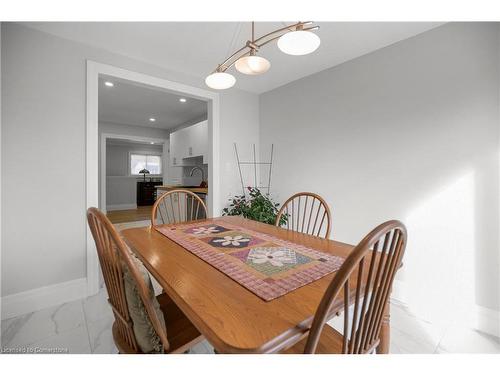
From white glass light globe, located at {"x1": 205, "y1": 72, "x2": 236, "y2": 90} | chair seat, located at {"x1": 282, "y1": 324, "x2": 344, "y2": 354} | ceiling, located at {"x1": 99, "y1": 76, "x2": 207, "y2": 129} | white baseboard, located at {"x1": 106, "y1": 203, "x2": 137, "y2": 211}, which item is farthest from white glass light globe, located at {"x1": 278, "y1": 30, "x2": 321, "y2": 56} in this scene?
white baseboard, located at {"x1": 106, "y1": 203, "x2": 137, "y2": 211}

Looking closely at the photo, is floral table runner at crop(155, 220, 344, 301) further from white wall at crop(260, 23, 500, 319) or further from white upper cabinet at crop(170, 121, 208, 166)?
white upper cabinet at crop(170, 121, 208, 166)

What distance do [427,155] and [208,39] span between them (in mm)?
2113

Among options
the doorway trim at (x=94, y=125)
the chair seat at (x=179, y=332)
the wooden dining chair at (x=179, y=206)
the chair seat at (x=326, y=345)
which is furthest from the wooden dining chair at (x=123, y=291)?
the doorway trim at (x=94, y=125)

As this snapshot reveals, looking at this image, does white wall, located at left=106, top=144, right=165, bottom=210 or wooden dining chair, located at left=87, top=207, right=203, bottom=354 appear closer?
wooden dining chair, located at left=87, top=207, right=203, bottom=354

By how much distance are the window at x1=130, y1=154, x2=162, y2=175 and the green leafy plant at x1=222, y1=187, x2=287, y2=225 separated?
22.3 feet

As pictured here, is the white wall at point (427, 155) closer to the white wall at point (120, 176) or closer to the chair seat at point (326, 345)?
the chair seat at point (326, 345)

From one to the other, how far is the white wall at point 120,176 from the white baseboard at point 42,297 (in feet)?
20.0

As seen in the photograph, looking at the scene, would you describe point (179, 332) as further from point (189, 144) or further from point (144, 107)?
point (144, 107)

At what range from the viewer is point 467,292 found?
1.71m

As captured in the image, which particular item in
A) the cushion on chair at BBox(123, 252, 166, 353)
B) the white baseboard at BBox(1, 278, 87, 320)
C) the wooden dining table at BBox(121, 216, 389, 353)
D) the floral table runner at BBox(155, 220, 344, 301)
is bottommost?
the white baseboard at BBox(1, 278, 87, 320)

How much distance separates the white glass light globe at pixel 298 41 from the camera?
3.34 feet

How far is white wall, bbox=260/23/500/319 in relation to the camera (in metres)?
1.63

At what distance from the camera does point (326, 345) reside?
0.89 metres
